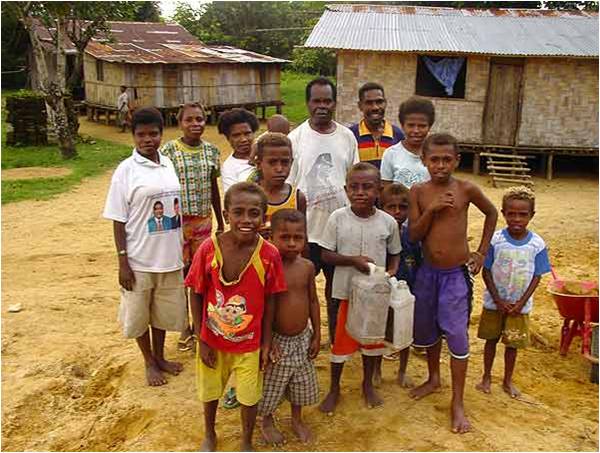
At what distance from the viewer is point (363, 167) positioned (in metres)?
3.19

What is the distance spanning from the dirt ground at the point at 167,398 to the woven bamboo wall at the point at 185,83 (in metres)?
14.0

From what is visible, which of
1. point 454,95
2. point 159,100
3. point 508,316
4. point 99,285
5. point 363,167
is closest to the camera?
→ point 363,167

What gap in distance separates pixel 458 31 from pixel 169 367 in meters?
11.0

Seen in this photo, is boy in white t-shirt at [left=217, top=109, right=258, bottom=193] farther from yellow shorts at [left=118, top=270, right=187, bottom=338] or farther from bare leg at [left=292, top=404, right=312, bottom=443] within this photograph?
bare leg at [left=292, top=404, right=312, bottom=443]

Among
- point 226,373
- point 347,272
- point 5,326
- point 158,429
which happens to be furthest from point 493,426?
point 5,326

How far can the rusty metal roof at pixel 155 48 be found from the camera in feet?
63.0

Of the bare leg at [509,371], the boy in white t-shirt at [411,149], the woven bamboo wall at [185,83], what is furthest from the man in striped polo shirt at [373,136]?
the woven bamboo wall at [185,83]

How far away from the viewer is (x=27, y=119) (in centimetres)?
1470

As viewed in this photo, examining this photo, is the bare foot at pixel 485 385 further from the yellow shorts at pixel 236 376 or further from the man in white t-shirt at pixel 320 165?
the yellow shorts at pixel 236 376

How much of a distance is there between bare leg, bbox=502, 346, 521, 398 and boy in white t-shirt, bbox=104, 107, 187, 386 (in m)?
2.07

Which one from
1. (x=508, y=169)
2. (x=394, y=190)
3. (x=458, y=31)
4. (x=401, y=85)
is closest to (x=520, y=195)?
(x=394, y=190)

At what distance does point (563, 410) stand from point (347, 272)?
165 centimetres

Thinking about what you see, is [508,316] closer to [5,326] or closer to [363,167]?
[363,167]

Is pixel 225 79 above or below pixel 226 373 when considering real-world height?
above
